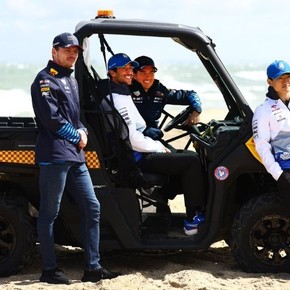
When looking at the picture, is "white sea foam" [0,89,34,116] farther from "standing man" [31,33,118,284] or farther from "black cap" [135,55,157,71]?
"standing man" [31,33,118,284]

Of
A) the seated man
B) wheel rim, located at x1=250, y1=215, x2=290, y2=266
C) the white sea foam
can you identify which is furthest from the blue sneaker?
the white sea foam

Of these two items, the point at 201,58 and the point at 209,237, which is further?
the point at 201,58

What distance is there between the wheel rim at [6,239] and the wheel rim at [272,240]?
5.52 feet

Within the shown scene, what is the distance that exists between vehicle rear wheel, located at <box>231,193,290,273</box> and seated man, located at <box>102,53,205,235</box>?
0.31 metres

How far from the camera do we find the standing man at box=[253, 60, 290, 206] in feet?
18.3

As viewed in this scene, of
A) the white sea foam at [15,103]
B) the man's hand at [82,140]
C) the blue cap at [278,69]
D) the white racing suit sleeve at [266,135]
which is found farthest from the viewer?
the white sea foam at [15,103]

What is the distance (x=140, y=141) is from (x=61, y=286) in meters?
1.13

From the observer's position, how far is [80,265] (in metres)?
6.25

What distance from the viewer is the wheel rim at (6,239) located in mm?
5754

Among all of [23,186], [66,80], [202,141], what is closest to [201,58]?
[202,141]

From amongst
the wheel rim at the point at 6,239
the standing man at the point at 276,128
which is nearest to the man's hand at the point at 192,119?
the standing man at the point at 276,128

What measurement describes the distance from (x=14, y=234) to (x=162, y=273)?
109cm

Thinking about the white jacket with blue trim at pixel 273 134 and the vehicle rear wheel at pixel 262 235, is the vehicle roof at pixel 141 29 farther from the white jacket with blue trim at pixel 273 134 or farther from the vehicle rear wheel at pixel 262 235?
the vehicle rear wheel at pixel 262 235

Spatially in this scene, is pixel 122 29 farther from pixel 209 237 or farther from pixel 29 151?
pixel 209 237
